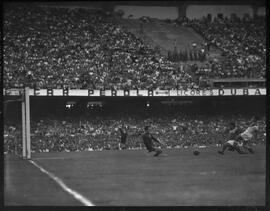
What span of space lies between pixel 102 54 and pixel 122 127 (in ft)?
15.3

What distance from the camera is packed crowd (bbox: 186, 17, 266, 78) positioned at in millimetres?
27812

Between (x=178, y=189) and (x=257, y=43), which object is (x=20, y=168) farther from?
(x=257, y=43)

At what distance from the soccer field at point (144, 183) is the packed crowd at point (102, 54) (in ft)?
36.4

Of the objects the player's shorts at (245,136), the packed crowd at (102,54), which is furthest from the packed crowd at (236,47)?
the player's shorts at (245,136)

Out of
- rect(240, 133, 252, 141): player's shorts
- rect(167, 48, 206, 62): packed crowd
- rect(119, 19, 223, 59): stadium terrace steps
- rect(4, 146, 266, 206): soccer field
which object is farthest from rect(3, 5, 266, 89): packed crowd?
rect(4, 146, 266, 206): soccer field

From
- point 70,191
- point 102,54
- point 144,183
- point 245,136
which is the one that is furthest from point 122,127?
point 70,191

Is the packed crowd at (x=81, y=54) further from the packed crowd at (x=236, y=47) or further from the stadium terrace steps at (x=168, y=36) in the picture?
the packed crowd at (x=236, y=47)

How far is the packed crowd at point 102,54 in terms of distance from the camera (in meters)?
27.8

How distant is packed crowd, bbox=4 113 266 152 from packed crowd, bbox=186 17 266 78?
2856mm

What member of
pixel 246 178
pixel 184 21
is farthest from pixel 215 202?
pixel 184 21

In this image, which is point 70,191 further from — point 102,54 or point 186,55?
point 186,55

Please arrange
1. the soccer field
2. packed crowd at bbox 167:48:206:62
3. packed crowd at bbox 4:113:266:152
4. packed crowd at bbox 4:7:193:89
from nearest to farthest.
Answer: the soccer field
packed crowd at bbox 4:113:266:152
packed crowd at bbox 4:7:193:89
packed crowd at bbox 167:48:206:62

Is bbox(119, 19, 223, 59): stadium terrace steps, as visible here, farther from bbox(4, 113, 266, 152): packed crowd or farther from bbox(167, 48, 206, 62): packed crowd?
bbox(4, 113, 266, 152): packed crowd

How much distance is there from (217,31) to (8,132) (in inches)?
535
